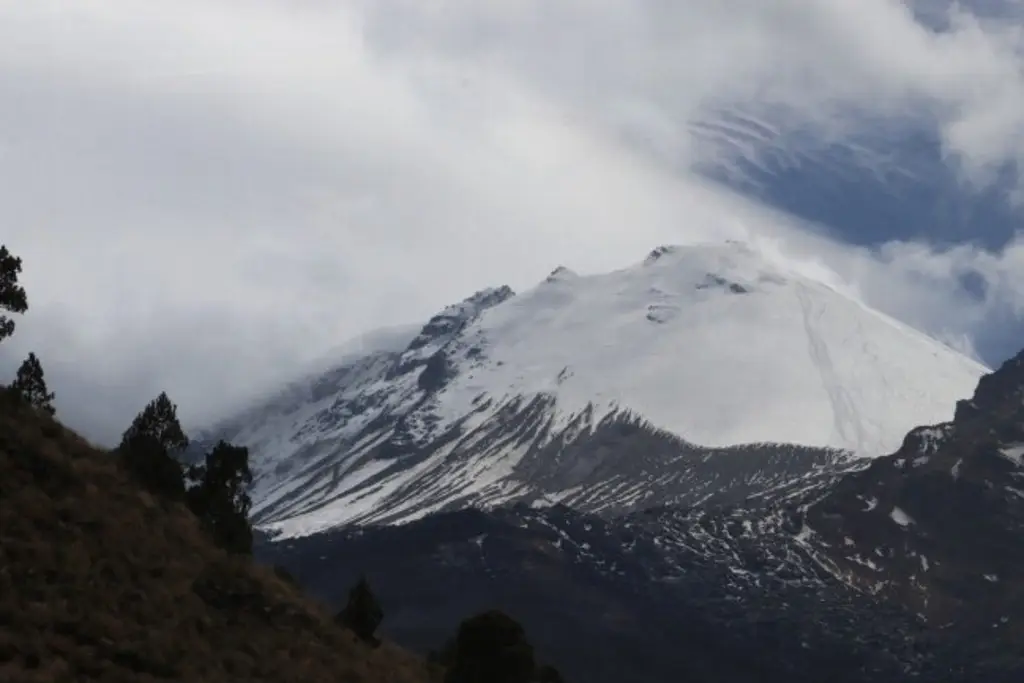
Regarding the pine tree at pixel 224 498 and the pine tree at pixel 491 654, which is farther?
the pine tree at pixel 224 498

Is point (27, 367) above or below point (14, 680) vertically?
above

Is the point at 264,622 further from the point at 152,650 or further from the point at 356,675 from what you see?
the point at 152,650

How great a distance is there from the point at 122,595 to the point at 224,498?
24.9 m

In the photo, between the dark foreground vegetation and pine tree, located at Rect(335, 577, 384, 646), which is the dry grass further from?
pine tree, located at Rect(335, 577, 384, 646)

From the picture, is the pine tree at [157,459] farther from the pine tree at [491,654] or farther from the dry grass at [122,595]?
the pine tree at [491,654]

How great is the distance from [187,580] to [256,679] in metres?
5.93

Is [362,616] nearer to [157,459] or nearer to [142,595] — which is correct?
[157,459]

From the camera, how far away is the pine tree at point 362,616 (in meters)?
63.0

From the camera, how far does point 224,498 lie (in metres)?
68.4

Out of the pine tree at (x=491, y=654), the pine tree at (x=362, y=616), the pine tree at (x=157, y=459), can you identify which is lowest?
the pine tree at (x=491, y=654)

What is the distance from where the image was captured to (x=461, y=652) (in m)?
63.1

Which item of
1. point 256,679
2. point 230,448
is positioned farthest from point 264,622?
point 230,448

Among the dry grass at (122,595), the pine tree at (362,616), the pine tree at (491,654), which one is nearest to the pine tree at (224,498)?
the pine tree at (362,616)

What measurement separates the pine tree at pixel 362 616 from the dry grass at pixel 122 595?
5352 millimetres
